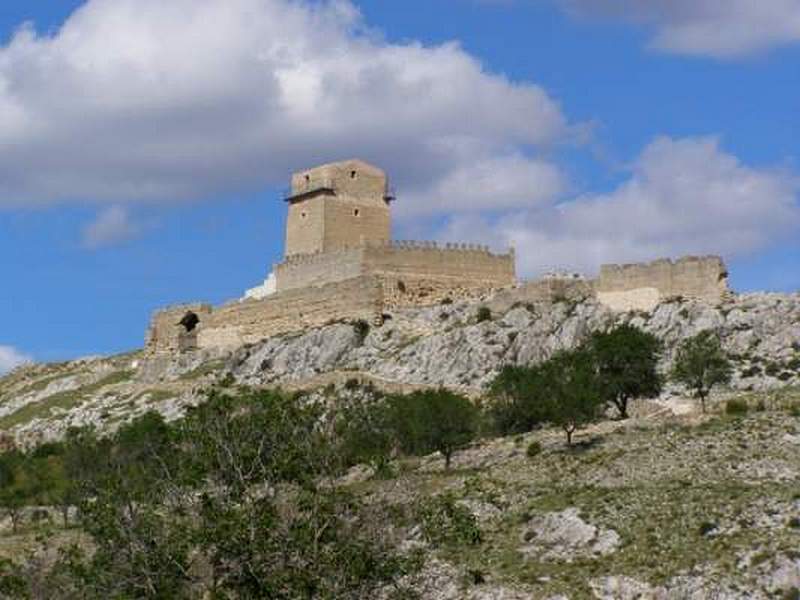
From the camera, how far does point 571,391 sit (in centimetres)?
6378

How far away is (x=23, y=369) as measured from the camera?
12162 cm

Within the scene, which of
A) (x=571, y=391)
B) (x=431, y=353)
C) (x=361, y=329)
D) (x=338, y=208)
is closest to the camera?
(x=571, y=391)

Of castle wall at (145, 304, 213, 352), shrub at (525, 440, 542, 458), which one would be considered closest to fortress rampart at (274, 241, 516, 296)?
castle wall at (145, 304, 213, 352)

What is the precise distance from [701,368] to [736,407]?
4.75 metres

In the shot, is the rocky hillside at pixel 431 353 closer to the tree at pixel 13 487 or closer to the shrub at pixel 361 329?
the shrub at pixel 361 329

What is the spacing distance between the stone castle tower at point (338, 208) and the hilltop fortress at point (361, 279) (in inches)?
2.2

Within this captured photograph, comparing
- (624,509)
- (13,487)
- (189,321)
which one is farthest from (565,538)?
(189,321)

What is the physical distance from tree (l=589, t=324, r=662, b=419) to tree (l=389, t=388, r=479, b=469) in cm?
539

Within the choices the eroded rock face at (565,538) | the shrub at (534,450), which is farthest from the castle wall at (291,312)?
the eroded rock face at (565,538)

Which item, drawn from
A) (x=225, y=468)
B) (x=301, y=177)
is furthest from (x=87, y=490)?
(x=301, y=177)

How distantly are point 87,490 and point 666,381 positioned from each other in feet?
91.7

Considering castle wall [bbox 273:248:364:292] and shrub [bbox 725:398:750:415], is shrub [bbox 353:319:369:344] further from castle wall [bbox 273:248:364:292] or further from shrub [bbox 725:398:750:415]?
shrub [bbox 725:398:750:415]

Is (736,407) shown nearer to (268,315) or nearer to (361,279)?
(361,279)

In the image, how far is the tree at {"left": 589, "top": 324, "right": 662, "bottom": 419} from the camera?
68.4 meters
